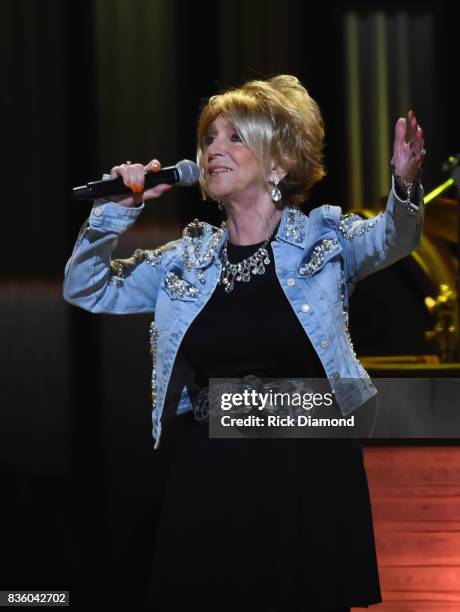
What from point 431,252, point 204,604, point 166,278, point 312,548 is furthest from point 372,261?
point 431,252

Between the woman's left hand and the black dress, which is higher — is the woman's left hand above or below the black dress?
above

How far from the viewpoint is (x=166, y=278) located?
1918 millimetres

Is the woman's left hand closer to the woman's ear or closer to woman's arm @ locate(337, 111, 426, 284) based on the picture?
woman's arm @ locate(337, 111, 426, 284)

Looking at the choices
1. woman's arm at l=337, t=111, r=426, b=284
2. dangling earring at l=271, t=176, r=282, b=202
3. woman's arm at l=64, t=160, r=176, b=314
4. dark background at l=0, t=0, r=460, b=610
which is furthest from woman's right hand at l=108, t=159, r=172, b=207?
dark background at l=0, t=0, r=460, b=610

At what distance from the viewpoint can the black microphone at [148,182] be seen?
1704 mm

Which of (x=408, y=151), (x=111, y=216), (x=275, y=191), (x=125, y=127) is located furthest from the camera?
(x=125, y=127)

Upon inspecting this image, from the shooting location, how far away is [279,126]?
6.17 feet

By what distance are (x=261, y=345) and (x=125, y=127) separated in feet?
5.65

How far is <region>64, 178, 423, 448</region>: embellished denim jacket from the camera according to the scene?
1.77 metres

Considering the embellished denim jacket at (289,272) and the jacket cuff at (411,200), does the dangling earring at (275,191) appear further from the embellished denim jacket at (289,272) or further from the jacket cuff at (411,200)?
the jacket cuff at (411,200)

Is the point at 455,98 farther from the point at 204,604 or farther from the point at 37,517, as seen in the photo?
the point at 204,604

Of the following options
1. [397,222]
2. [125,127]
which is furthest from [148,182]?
[125,127]

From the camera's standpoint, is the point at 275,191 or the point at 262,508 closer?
the point at 262,508

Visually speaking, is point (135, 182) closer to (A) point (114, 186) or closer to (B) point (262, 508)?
(A) point (114, 186)
